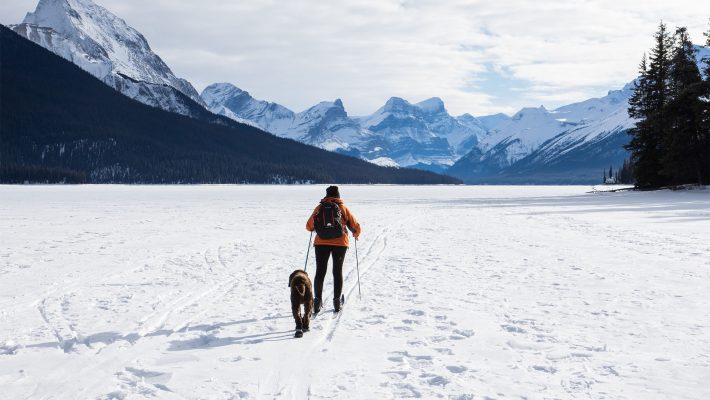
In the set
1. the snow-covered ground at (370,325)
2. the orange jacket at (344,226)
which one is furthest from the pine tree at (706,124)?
the orange jacket at (344,226)

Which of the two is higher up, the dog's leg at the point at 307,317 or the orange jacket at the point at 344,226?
the orange jacket at the point at 344,226

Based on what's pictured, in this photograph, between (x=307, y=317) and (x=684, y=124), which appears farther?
(x=684, y=124)

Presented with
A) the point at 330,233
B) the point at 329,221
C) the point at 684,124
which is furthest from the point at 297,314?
the point at 684,124

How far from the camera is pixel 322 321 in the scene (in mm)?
8633

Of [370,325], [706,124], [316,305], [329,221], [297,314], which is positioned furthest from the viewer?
[706,124]

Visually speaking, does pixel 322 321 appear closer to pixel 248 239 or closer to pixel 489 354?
pixel 489 354

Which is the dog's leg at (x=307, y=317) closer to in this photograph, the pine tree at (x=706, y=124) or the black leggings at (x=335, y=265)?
the black leggings at (x=335, y=265)

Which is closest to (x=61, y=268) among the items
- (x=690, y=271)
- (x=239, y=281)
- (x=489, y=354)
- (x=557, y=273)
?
(x=239, y=281)

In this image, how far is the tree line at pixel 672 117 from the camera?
48656 millimetres

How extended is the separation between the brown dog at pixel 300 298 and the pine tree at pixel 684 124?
50.2 metres

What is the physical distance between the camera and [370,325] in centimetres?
827

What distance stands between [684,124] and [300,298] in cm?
5242

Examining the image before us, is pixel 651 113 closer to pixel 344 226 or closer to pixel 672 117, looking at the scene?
pixel 672 117

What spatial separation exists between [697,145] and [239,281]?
51.2m
